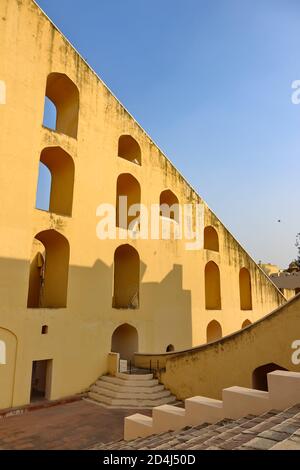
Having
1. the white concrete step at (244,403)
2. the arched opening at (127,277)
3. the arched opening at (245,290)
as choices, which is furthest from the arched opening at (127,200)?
the white concrete step at (244,403)

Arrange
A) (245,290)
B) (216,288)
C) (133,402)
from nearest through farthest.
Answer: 1. (133,402)
2. (216,288)
3. (245,290)

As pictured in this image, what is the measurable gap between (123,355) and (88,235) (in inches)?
220

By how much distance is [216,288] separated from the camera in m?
18.0

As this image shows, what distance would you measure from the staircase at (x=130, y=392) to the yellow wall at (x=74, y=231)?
0.65 metres

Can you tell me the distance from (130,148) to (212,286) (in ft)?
28.7

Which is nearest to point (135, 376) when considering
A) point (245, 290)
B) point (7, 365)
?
point (7, 365)

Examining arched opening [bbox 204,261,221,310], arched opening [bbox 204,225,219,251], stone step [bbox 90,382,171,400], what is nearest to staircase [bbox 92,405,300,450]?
stone step [bbox 90,382,171,400]

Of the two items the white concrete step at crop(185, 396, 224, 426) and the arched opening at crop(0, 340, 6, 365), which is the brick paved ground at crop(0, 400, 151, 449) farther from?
the white concrete step at crop(185, 396, 224, 426)

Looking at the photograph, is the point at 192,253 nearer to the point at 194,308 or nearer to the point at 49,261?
the point at 194,308

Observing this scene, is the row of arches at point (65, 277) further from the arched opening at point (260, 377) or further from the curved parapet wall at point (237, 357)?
the arched opening at point (260, 377)

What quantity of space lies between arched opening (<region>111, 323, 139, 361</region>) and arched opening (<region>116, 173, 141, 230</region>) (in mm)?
4321

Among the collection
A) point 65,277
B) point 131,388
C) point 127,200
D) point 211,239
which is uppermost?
point 127,200

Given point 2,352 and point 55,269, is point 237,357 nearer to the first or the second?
point 2,352

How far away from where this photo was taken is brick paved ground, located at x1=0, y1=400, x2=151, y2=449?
688 centimetres
